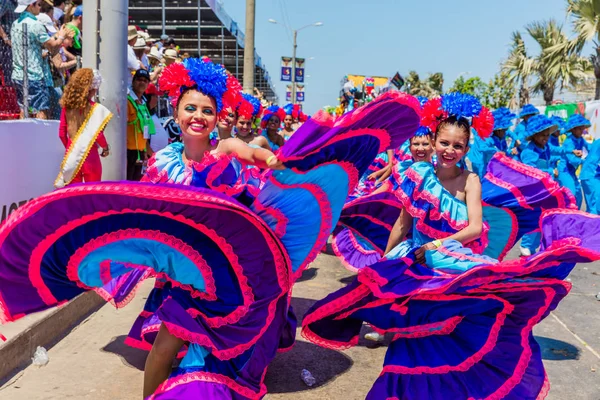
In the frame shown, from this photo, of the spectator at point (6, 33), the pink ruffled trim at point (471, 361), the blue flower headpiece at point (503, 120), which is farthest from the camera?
the blue flower headpiece at point (503, 120)

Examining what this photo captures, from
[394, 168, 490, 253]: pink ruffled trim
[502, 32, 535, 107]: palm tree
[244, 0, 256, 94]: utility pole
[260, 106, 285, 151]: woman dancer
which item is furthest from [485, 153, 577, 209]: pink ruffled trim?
[502, 32, 535, 107]: palm tree

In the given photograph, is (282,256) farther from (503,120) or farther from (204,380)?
(503,120)

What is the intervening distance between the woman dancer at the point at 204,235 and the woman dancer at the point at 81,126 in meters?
3.05

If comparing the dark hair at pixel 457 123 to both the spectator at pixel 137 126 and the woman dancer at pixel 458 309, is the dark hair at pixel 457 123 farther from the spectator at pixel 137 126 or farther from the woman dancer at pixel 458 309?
the spectator at pixel 137 126

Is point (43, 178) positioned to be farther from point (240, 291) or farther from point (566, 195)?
point (566, 195)

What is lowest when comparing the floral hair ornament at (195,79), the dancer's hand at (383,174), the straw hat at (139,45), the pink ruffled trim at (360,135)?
the dancer's hand at (383,174)

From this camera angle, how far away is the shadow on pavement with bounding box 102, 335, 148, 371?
4094 millimetres

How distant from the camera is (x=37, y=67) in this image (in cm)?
696

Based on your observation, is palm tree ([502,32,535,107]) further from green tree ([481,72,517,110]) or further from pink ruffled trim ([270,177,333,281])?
pink ruffled trim ([270,177,333,281])

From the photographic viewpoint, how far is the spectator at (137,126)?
7.96 meters

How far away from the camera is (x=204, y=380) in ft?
10.1

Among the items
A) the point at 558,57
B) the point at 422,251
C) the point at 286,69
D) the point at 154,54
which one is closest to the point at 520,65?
the point at 558,57

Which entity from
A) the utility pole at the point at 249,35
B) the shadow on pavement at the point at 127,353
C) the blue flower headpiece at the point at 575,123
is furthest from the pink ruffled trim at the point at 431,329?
the utility pole at the point at 249,35

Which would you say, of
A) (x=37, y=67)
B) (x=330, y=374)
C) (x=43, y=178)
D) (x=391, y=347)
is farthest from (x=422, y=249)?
(x=37, y=67)
